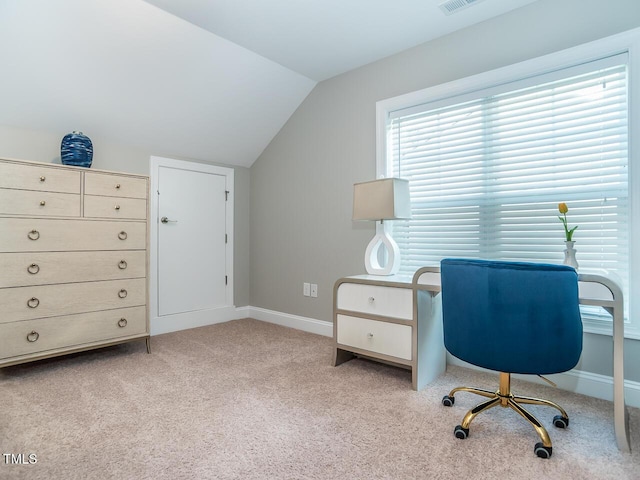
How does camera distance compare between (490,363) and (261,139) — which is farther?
(261,139)

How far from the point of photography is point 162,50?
2666 mm

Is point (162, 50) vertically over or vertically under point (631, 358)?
over

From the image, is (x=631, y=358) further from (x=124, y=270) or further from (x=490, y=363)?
(x=124, y=270)

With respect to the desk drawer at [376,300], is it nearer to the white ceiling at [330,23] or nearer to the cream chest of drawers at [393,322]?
the cream chest of drawers at [393,322]

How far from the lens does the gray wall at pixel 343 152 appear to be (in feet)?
6.97

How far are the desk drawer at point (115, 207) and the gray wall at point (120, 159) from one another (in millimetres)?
581

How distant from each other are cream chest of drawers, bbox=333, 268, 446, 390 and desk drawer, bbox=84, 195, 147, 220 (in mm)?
1622

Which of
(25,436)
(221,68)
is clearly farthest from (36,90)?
(25,436)

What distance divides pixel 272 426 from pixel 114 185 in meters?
2.04

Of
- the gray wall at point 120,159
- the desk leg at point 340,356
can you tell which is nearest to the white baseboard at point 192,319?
the gray wall at point 120,159

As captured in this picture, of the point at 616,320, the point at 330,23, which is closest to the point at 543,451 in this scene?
the point at 616,320

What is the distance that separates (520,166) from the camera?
2.35 metres

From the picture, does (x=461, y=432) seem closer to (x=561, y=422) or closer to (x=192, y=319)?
(x=561, y=422)

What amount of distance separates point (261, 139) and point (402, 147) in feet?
5.36
